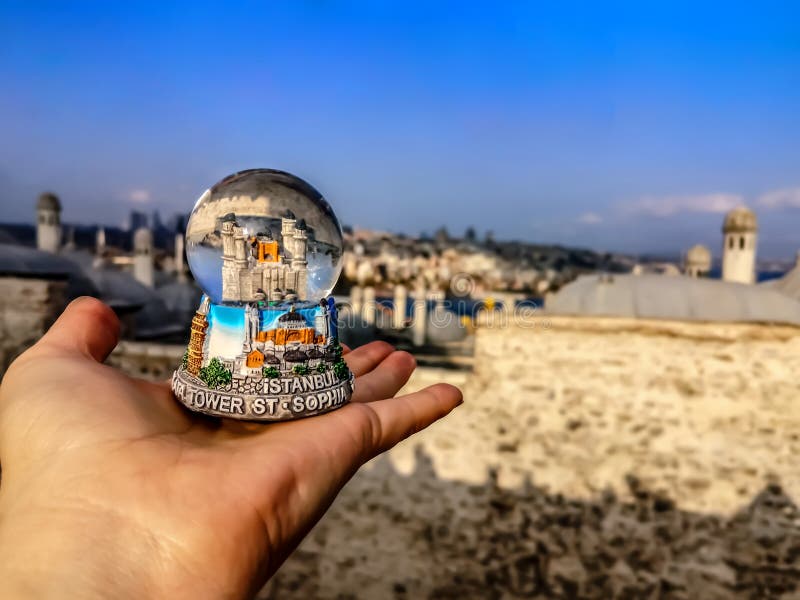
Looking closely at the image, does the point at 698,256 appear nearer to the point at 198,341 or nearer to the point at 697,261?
the point at 697,261

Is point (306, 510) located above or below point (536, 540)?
above

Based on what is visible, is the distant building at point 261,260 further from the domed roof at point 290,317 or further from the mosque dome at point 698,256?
the mosque dome at point 698,256

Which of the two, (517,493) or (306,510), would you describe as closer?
(306,510)

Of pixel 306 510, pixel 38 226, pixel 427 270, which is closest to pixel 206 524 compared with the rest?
pixel 306 510

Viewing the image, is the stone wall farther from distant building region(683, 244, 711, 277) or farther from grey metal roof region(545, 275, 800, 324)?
distant building region(683, 244, 711, 277)

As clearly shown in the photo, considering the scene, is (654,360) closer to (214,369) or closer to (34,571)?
(214,369)

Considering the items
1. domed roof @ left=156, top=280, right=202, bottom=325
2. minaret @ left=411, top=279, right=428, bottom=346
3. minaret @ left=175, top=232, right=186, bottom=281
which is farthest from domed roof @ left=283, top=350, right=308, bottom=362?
minaret @ left=175, top=232, right=186, bottom=281
